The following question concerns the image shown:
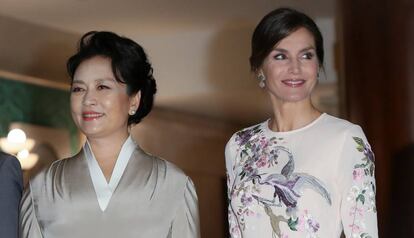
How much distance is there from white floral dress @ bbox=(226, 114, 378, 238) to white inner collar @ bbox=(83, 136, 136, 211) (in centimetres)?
32

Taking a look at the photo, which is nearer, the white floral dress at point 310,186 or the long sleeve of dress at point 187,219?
the white floral dress at point 310,186

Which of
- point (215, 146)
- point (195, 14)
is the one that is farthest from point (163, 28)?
point (215, 146)

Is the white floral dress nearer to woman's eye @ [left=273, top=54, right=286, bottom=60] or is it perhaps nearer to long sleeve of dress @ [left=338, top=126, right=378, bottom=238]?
long sleeve of dress @ [left=338, top=126, right=378, bottom=238]

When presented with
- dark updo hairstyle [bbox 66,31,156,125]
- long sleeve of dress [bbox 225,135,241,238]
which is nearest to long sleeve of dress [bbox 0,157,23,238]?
dark updo hairstyle [bbox 66,31,156,125]

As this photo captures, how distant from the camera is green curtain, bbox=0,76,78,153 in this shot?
657 centimetres

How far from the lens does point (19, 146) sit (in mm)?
6551

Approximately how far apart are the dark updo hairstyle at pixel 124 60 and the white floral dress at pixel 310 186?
0.36 metres

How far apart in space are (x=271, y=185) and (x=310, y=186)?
11cm

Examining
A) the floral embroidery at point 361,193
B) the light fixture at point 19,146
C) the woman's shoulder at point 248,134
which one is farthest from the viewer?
the light fixture at point 19,146

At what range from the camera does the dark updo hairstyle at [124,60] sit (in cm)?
294

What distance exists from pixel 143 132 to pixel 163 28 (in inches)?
72.4

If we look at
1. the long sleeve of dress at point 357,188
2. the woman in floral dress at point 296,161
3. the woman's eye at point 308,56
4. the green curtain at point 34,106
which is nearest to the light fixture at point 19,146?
the green curtain at point 34,106

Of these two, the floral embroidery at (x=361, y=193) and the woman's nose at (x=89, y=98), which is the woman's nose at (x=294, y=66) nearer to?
the floral embroidery at (x=361, y=193)

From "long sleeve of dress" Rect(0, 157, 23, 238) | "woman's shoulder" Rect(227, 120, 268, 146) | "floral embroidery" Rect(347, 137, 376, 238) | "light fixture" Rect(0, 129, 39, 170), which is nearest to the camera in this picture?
"floral embroidery" Rect(347, 137, 376, 238)
